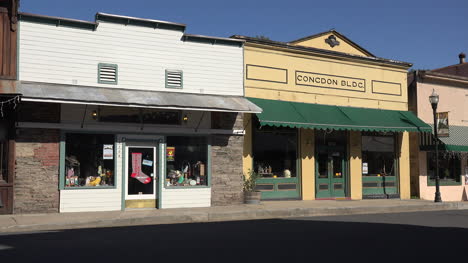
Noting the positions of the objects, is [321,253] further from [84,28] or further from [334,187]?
[334,187]

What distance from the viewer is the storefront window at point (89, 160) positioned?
14.7 meters

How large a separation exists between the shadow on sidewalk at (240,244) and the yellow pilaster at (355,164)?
307 inches

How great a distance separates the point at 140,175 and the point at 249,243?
23.9 ft

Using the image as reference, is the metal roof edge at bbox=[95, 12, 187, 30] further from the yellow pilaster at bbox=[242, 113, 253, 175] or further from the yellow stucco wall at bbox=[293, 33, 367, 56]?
the yellow stucco wall at bbox=[293, 33, 367, 56]

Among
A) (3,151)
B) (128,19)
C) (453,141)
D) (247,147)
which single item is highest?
(128,19)

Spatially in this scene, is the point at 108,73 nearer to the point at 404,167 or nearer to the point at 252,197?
the point at 252,197

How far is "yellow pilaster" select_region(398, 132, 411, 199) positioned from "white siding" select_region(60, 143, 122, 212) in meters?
12.0

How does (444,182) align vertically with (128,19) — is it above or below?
below

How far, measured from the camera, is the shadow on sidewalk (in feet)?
25.5

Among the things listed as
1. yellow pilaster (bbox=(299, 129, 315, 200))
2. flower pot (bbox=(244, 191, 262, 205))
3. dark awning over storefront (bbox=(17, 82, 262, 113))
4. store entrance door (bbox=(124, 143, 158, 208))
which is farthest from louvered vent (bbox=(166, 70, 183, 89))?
yellow pilaster (bbox=(299, 129, 315, 200))

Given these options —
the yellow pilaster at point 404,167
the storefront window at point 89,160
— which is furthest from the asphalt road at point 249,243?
the yellow pilaster at point 404,167

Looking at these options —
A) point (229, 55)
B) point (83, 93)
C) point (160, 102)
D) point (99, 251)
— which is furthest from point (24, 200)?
point (229, 55)

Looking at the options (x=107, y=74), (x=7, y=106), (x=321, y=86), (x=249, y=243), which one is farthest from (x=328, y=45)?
(x=249, y=243)

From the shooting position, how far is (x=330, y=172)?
768 inches
